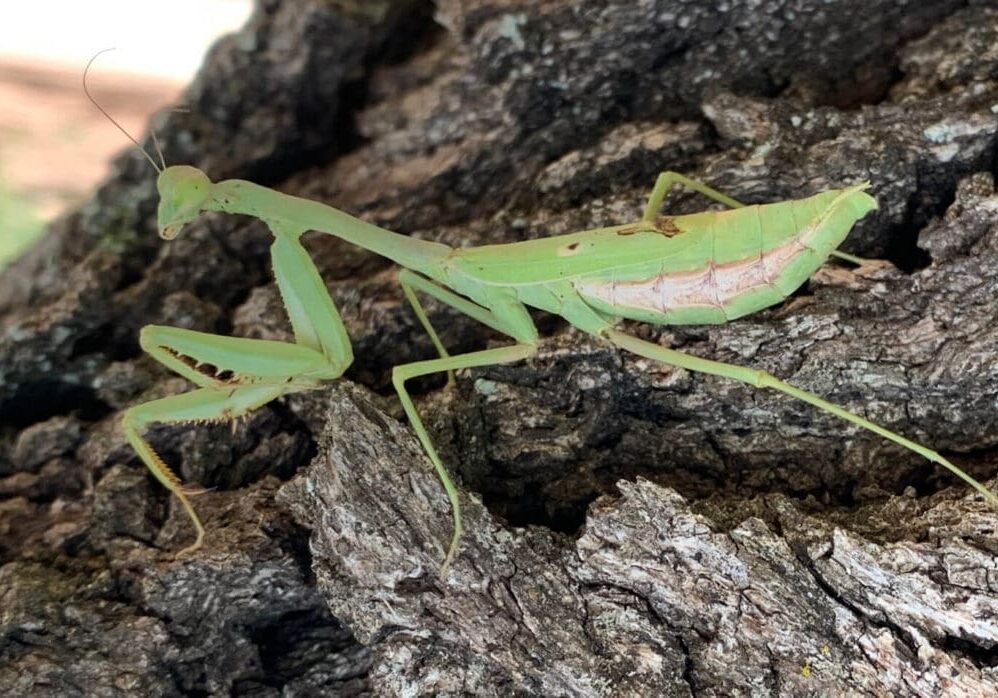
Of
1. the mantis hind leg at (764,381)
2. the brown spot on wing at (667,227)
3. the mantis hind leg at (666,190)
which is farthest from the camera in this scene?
the mantis hind leg at (666,190)

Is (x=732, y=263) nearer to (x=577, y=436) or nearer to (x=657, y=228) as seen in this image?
(x=657, y=228)

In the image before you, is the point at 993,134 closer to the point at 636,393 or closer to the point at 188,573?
the point at 636,393

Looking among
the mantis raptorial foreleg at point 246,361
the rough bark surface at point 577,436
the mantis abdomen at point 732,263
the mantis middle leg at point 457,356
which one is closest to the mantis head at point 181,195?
the mantis raptorial foreleg at point 246,361

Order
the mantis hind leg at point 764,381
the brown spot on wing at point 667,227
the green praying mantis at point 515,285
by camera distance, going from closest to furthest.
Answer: the mantis hind leg at point 764,381 < the green praying mantis at point 515,285 < the brown spot on wing at point 667,227

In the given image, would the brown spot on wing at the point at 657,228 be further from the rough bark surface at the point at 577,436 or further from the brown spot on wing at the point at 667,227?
the rough bark surface at the point at 577,436

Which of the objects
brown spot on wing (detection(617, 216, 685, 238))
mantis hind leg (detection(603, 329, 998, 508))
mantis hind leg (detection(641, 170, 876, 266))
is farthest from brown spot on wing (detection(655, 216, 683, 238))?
mantis hind leg (detection(603, 329, 998, 508))

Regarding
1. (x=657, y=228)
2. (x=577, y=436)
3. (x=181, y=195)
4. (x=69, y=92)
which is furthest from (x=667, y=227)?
(x=69, y=92)

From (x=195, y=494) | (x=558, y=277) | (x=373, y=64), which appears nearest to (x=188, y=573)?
(x=195, y=494)

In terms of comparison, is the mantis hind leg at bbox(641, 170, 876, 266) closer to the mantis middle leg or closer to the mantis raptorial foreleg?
the mantis middle leg

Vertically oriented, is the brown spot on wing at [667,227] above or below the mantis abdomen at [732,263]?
above
